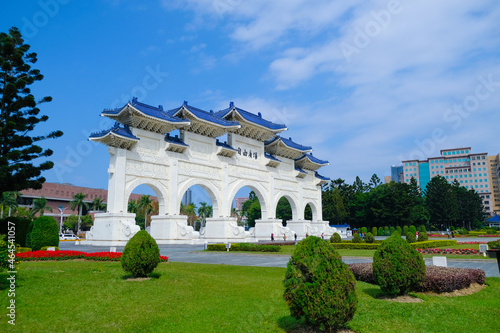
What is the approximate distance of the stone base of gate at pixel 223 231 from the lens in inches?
1196

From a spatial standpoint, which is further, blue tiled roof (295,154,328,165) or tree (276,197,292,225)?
tree (276,197,292,225)

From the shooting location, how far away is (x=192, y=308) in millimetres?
6129

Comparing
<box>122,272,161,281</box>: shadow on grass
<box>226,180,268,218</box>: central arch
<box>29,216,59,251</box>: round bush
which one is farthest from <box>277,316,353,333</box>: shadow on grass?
<box>226,180,268,218</box>: central arch

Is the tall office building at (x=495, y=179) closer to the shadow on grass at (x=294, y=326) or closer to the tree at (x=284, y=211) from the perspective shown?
the tree at (x=284, y=211)

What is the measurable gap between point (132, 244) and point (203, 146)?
877 inches

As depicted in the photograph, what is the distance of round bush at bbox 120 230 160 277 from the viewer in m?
8.32

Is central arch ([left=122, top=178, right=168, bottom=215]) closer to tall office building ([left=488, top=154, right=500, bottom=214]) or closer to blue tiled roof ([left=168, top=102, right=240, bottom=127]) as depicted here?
blue tiled roof ([left=168, top=102, right=240, bottom=127])

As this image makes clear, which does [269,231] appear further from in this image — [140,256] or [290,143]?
[140,256]

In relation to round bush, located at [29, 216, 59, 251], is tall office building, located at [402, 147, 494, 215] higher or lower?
higher

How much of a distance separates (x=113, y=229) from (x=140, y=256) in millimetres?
16668

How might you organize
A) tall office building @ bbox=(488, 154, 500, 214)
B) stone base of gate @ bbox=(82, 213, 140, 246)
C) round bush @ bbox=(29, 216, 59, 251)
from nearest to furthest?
round bush @ bbox=(29, 216, 59, 251) → stone base of gate @ bbox=(82, 213, 140, 246) → tall office building @ bbox=(488, 154, 500, 214)

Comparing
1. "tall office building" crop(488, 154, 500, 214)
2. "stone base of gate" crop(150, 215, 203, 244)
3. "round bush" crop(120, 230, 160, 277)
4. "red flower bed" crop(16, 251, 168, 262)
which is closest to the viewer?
"round bush" crop(120, 230, 160, 277)

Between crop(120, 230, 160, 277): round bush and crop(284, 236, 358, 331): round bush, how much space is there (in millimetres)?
4578

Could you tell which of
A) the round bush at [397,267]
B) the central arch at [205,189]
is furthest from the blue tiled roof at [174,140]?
the round bush at [397,267]
